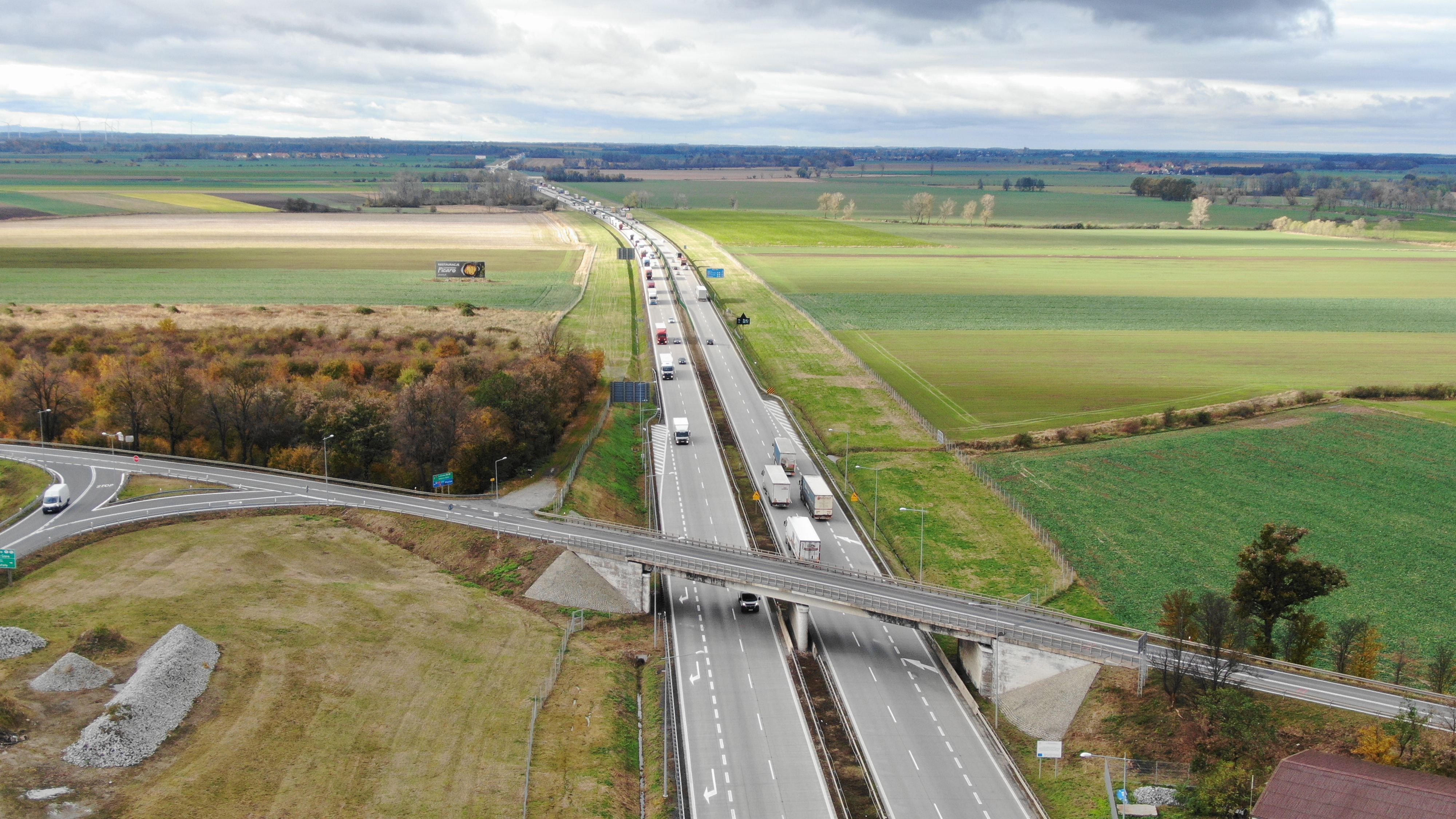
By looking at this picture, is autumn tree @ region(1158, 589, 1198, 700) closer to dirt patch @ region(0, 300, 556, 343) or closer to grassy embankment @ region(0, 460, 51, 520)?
grassy embankment @ region(0, 460, 51, 520)

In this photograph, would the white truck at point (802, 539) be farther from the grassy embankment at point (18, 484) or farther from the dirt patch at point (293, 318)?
the dirt patch at point (293, 318)

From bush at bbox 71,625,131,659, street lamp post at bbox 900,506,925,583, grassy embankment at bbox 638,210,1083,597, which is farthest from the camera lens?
grassy embankment at bbox 638,210,1083,597

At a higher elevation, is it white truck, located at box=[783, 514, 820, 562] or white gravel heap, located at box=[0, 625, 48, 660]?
white truck, located at box=[783, 514, 820, 562]

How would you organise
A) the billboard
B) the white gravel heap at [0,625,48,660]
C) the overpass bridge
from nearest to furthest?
the overpass bridge → the white gravel heap at [0,625,48,660] → the billboard

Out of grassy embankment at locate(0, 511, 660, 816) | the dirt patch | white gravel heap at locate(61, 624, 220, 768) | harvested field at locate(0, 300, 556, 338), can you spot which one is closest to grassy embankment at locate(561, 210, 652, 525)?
the dirt patch

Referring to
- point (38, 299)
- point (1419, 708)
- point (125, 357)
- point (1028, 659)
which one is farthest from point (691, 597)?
point (38, 299)

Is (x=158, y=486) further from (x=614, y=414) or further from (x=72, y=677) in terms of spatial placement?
(x=614, y=414)
